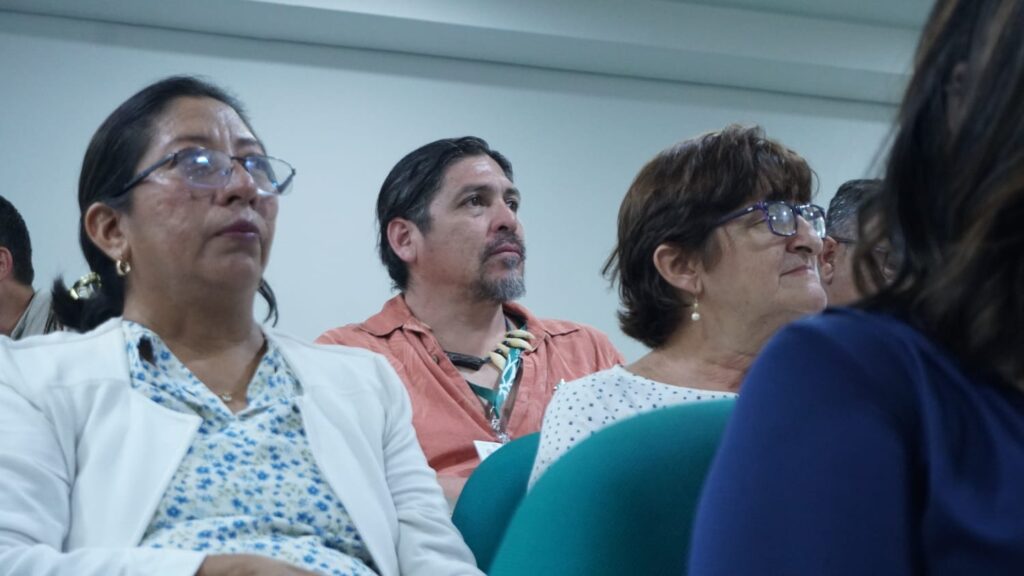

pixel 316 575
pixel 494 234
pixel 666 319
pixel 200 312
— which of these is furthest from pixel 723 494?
pixel 494 234

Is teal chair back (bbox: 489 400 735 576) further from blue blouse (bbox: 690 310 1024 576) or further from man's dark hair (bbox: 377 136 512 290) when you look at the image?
man's dark hair (bbox: 377 136 512 290)

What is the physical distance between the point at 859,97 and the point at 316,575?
4.35m

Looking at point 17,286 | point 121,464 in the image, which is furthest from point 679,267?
point 17,286

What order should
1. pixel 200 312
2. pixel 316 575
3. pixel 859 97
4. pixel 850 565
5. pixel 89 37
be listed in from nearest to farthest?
1. pixel 850 565
2. pixel 316 575
3. pixel 200 312
4. pixel 89 37
5. pixel 859 97

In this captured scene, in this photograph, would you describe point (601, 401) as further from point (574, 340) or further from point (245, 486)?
point (574, 340)

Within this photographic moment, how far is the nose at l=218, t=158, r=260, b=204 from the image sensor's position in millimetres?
1641

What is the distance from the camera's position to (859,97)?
5.04 meters

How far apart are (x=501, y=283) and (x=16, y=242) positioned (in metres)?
1.70

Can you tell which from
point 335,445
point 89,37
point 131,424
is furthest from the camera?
point 89,37

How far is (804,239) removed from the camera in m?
1.84

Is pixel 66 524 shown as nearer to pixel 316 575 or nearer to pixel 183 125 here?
pixel 316 575

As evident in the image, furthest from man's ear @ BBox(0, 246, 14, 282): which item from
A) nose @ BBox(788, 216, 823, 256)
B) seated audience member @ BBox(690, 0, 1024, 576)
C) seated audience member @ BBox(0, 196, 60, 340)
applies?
seated audience member @ BBox(690, 0, 1024, 576)

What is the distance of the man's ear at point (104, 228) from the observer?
170cm

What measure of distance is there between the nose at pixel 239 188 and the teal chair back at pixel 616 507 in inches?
32.9
